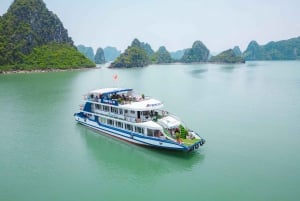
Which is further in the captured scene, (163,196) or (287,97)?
(287,97)

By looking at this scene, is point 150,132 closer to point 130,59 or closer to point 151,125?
point 151,125

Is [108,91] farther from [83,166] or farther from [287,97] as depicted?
[287,97]

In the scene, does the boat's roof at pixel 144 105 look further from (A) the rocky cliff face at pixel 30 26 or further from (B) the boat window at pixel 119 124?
(A) the rocky cliff face at pixel 30 26

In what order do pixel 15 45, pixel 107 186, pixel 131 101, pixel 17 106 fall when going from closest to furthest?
pixel 107 186 → pixel 131 101 → pixel 17 106 → pixel 15 45

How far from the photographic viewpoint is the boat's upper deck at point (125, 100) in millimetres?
28895

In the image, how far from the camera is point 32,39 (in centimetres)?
15400

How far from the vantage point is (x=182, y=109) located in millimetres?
45656

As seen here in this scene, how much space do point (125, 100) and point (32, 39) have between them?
141934 millimetres

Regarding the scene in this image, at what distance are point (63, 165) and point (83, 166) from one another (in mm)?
1858

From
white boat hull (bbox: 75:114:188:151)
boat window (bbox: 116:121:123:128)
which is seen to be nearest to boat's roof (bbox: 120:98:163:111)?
boat window (bbox: 116:121:123:128)

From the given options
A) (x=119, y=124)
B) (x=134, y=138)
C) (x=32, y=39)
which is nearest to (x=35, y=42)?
(x=32, y=39)

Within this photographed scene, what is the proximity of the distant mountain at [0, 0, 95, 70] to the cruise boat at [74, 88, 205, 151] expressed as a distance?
11325 centimetres

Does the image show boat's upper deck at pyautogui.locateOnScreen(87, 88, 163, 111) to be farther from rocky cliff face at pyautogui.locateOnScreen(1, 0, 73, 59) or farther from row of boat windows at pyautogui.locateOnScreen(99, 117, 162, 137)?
rocky cliff face at pyautogui.locateOnScreen(1, 0, 73, 59)

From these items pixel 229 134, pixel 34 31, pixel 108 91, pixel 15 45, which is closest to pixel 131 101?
pixel 108 91
